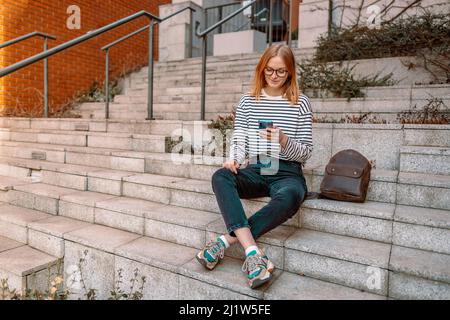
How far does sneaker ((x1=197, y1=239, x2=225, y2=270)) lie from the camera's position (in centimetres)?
191

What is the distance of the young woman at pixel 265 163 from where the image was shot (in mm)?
1910

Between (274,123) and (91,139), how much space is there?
2.50 metres

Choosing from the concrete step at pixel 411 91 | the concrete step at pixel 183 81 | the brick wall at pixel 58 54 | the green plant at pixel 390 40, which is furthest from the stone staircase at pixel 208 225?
the brick wall at pixel 58 54

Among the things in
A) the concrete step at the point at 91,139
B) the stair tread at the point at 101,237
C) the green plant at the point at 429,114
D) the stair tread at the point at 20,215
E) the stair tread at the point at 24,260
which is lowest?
the stair tread at the point at 24,260

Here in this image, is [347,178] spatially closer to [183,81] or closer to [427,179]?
[427,179]

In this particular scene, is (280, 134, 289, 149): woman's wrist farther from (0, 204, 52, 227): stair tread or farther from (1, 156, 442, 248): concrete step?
(0, 204, 52, 227): stair tread

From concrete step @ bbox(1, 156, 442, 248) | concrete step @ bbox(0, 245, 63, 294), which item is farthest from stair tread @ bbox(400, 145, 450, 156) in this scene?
concrete step @ bbox(0, 245, 63, 294)

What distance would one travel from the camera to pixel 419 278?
Answer: 1.65m

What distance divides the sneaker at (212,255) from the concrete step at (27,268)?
109cm

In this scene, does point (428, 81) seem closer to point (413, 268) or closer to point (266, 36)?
point (413, 268)

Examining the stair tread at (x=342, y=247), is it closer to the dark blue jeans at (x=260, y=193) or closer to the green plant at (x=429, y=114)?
the dark blue jeans at (x=260, y=193)

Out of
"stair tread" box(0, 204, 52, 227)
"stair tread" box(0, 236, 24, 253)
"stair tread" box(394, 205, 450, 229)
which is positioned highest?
"stair tread" box(394, 205, 450, 229)

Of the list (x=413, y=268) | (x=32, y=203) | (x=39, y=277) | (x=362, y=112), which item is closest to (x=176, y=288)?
(x=39, y=277)
